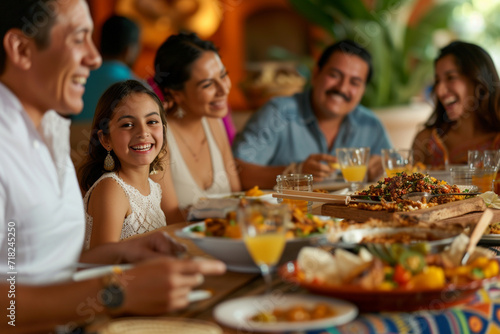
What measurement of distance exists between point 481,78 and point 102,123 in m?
1.94

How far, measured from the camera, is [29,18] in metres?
1.15

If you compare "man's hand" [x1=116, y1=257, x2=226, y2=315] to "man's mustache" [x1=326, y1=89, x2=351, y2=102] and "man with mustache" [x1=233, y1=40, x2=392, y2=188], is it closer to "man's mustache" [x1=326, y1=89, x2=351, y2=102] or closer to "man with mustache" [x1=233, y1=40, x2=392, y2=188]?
"man with mustache" [x1=233, y1=40, x2=392, y2=188]

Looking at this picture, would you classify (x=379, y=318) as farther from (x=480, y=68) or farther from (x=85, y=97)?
(x=85, y=97)

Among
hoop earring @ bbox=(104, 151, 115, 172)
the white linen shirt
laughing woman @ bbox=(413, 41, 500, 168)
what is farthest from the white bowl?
laughing woman @ bbox=(413, 41, 500, 168)

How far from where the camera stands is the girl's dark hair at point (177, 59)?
279 cm

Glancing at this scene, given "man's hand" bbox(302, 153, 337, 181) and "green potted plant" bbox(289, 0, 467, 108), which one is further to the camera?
"green potted plant" bbox(289, 0, 467, 108)

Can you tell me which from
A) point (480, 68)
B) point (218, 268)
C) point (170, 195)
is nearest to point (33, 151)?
point (218, 268)

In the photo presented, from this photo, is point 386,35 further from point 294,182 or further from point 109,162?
point 109,162

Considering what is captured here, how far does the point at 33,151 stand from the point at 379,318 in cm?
73

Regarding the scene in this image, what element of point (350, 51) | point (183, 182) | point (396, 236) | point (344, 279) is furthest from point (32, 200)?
point (350, 51)

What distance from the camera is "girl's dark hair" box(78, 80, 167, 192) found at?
2.04m

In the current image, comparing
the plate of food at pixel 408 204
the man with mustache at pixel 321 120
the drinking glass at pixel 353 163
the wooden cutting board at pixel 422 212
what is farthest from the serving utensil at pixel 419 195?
the man with mustache at pixel 321 120

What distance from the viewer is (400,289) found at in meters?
1.01

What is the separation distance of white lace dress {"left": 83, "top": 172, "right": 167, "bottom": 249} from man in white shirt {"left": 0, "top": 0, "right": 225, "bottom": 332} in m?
0.77
